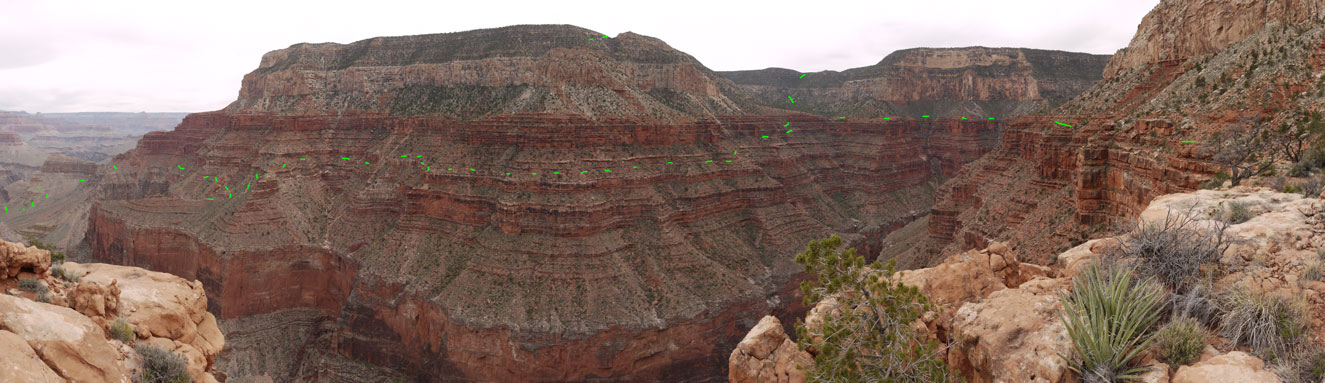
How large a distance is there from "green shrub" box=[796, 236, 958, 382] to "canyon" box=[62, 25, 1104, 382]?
33.3m

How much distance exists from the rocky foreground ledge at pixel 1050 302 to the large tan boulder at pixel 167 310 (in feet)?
43.9

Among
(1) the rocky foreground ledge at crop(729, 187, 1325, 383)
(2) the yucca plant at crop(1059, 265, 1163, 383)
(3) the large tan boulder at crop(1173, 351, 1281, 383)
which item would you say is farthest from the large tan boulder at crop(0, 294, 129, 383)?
(3) the large tan boulder at crop(1173, 351, 1281, 383)

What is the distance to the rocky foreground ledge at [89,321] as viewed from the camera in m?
10.1

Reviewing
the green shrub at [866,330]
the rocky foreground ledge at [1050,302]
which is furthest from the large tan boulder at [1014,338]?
the green shrub at [866,330]

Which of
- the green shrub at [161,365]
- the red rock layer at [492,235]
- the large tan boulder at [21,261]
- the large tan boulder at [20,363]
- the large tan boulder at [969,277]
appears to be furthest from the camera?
the red rock layer at [492,235]

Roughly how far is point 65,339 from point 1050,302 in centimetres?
1835

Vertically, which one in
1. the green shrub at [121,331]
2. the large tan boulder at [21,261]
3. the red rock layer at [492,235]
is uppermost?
the large tan boulder at [21,261]

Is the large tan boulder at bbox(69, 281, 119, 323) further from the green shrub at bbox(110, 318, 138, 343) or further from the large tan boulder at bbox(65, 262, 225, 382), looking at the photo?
the large tan boulder at bbox(65, 262, 225, 382)

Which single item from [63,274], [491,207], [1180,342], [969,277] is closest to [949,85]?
[491,207]

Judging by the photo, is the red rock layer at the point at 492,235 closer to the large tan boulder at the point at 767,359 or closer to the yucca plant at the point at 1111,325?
the large tan boulder at the point at 767,359

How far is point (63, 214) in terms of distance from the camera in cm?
9262

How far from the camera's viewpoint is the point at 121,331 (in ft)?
41.3

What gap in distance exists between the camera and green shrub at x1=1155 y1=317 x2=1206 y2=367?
948 cm

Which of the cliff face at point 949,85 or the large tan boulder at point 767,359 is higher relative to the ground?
the cliff face at point 949,85
